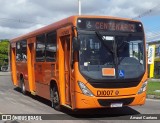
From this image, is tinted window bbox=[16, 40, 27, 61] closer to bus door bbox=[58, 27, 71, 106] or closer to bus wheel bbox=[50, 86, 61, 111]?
bus wheel bbox=[50, 86, 61, 111]

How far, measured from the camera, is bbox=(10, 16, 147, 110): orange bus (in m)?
11.0

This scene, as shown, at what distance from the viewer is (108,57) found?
37.1 feet

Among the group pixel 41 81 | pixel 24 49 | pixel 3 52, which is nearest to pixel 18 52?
pixel 24 49

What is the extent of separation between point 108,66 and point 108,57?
27 centimetres

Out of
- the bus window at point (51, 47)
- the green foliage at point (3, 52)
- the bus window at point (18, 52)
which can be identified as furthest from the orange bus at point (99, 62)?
the green foliage at point (3, 52)

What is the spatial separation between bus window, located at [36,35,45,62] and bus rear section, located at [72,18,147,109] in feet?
11.7

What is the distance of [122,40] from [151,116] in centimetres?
242

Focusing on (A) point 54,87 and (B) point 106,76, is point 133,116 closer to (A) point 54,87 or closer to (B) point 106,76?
(B) point 106,76

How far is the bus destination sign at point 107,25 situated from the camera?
11.4 metres

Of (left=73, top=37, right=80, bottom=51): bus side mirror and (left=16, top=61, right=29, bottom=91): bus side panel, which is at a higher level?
(left=73, top=37, right=80, bottom=51): bus side mirror

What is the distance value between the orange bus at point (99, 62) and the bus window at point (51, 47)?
1.28 feet

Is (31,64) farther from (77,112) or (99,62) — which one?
(99,62)

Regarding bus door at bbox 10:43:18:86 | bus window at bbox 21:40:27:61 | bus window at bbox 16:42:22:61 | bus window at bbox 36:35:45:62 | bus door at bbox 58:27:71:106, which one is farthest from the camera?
bus door at bbox 10:43:18:86

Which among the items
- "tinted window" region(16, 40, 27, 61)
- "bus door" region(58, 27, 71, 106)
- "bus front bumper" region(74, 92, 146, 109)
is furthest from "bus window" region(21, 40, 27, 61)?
"bus front bumper" region(74, 92, 146, 109)
